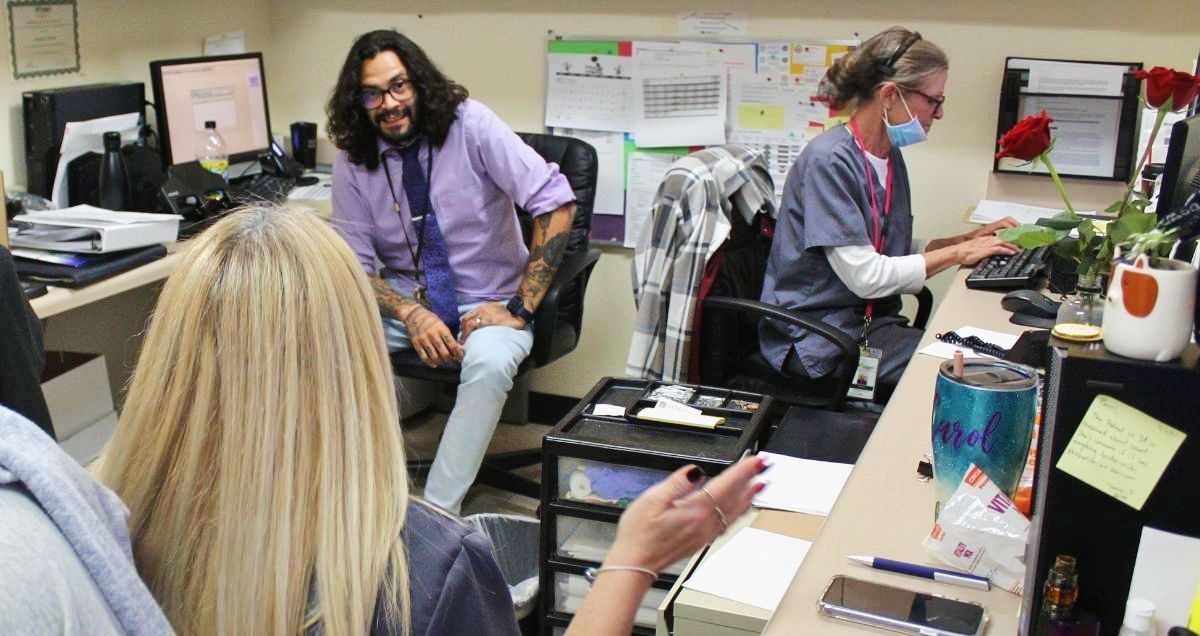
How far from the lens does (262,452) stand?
101 centimetres

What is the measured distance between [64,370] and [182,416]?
177cm

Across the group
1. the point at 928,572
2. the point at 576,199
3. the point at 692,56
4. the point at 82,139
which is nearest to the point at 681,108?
the point at 692,56

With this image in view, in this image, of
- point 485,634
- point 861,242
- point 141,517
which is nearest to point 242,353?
point 141,517

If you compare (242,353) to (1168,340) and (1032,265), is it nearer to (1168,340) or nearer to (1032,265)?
(1168,340)

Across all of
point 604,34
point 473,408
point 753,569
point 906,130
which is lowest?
point 473,408

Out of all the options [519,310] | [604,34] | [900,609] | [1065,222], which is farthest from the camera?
[604,34]

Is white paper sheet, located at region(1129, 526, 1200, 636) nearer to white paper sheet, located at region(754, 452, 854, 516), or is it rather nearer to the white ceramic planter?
the white ceramic planter

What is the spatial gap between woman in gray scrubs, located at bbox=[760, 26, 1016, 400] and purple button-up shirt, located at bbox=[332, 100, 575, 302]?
25.6 inches

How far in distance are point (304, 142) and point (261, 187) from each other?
1.36ft

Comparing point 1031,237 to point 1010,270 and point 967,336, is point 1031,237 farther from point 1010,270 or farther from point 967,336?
point 1010,270

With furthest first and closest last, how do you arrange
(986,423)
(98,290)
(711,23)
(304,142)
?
(304,142) < (711,23) < (98,290) < (986,423)

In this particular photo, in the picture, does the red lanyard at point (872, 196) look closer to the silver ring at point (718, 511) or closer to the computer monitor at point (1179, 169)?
the computer monitor at point (1179, 169)

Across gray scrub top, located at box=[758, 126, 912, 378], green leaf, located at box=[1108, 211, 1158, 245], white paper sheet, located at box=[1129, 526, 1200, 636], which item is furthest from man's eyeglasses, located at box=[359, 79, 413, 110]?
white paper sheet, located at box=[1129, 526, 1200, 636]

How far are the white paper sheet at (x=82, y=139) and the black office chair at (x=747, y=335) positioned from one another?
5.38 feet
